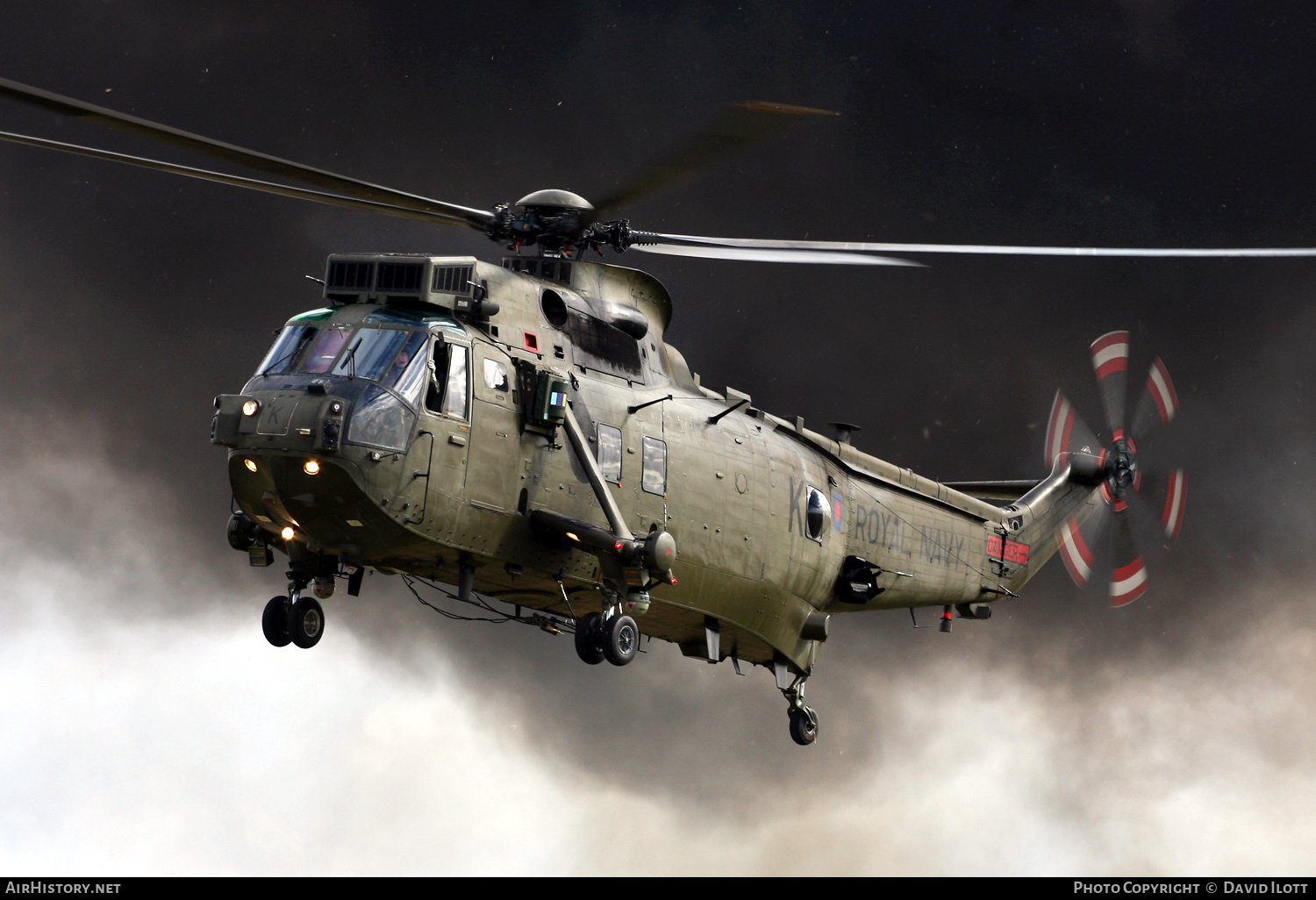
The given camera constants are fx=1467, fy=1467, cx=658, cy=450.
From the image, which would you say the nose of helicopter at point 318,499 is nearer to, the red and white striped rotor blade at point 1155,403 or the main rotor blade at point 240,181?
the main rotor blade at point 240,181

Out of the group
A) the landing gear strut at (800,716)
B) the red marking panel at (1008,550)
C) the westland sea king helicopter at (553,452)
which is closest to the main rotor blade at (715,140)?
the westland sea king helicopter at (553,452)

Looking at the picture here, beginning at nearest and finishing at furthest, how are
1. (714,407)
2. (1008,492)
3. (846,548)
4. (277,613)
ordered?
(277,613) < (714,407) < (846,548) < (1008,492)

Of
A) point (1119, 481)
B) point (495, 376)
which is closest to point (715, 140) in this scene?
point (495, 376)

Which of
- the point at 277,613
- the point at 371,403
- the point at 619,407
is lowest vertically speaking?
the point at 277,613

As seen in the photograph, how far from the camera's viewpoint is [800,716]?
1892 cm

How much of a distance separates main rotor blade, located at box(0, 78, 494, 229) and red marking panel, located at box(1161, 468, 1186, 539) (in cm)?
1155

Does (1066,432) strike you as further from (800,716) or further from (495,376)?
(495,376)

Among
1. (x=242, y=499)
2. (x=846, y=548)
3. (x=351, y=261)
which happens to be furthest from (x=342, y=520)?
(x=846, y=548)

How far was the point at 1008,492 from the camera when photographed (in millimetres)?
22625

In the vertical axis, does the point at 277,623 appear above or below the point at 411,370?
below

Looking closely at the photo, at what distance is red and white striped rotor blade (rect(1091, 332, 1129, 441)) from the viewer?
69.2ft

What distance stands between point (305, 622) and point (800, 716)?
289 inches

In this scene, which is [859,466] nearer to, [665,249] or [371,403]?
[665,249]

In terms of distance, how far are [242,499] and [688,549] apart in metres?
4.86
